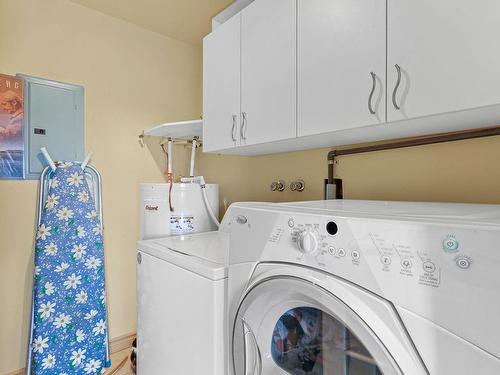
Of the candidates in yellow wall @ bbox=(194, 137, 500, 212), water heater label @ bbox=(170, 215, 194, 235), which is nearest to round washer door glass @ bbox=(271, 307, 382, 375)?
yellow wall @ bbox=(194, 137, 500, 212)

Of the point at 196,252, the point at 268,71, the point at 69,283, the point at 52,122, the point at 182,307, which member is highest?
the point at 268,71

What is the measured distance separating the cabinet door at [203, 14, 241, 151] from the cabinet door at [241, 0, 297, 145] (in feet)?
0.19

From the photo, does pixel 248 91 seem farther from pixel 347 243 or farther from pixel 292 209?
pixel 347 243

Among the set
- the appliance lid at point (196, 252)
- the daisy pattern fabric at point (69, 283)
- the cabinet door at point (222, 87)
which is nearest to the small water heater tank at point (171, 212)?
the appliance lid at point (196, 252)

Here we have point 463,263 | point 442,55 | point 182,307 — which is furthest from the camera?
point 182,307

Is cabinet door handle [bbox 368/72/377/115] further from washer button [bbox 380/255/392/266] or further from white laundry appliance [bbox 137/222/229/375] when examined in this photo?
white laundry appliance [bbox 137/222/229/375]

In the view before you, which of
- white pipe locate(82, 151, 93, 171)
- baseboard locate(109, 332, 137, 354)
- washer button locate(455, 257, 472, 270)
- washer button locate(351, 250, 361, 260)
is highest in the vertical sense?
white pipe locate(82, 151, 93, 171)

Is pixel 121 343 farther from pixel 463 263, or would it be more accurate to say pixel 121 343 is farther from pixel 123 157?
pixel 463 263

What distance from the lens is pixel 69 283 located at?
192cm

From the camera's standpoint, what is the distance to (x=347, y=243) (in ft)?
2.23

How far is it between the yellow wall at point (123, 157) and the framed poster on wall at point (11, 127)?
0.07 meters

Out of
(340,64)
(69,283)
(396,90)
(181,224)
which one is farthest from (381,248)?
(69,283)

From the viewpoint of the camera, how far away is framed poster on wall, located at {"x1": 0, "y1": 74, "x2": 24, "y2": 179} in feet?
6.05

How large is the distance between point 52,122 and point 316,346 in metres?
2.13
